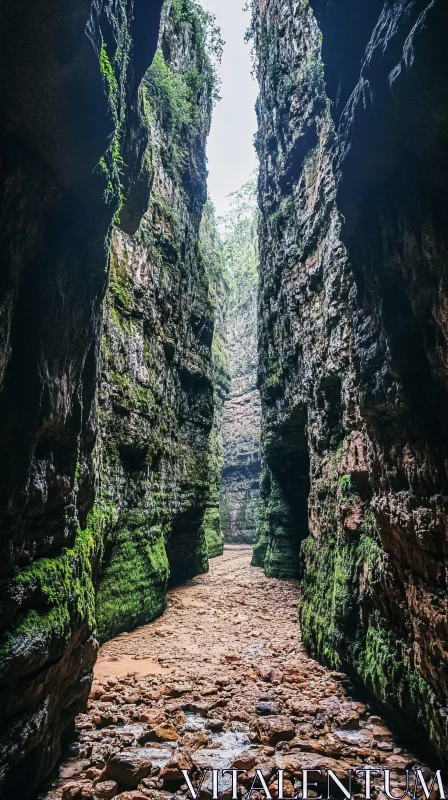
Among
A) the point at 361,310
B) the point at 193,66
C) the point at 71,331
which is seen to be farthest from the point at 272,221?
the point at 71,331

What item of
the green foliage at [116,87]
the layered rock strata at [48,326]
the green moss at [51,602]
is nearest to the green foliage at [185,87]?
the green foliage at [116,87]

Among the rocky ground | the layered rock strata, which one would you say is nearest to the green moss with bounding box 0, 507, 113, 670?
the layered rock strata

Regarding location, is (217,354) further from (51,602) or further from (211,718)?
(51,602)

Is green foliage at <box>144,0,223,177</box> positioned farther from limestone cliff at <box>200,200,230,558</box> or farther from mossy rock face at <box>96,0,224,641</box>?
limestone cliff at <box>200,200,230,558</box>

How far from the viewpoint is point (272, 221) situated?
1174cm

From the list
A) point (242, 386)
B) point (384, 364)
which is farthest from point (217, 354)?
point (384, 364)

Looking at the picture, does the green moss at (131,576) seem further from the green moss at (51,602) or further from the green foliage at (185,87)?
the green foliage at (185,87)

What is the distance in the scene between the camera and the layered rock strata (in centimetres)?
255

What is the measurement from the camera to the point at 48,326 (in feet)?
10.7

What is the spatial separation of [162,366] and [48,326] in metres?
7.82

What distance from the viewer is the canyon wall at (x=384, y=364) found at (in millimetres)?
2701

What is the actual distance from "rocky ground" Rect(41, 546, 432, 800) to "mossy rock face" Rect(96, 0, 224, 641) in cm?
158

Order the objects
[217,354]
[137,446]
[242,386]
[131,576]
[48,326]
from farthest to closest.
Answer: [242,386] → [217,354] → [137,446] → [131,576] → [48,326]

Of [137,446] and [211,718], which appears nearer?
[211,718]
